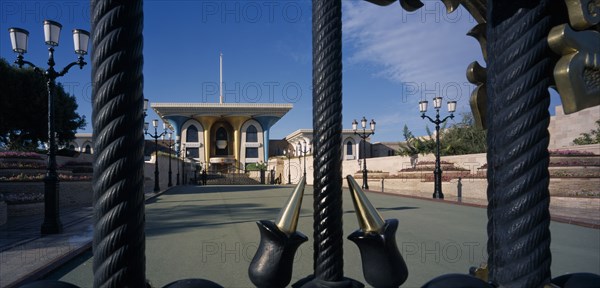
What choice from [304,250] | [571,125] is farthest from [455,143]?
[304,250]

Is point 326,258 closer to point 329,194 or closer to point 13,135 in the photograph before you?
point 329,194

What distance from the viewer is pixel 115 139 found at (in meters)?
1.00

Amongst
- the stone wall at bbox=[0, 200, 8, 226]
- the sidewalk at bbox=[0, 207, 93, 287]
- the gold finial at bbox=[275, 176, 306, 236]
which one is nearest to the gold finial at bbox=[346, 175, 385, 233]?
the gold finial at bbox=[275, 176, 306, 236]

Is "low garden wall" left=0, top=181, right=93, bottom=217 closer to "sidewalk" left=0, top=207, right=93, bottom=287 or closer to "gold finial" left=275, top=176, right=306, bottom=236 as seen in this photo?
"sidewalk" left=0, top=207, right=93, bottom=287

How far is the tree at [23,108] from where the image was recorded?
2481 centimetres

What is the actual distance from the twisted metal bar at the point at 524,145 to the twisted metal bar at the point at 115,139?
1.10 m

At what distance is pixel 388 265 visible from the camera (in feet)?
4.78

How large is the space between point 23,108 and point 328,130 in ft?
104

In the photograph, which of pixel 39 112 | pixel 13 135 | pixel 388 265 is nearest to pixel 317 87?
pixel 388 265

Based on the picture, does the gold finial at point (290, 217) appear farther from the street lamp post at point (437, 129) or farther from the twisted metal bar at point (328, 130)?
the street lamp post at point (437, 129)

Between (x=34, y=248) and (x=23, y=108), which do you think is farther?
(x=23, y=108)

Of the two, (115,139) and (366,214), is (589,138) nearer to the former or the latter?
(366,214)

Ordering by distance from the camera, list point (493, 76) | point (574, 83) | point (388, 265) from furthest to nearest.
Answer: point (388, 265) < point (493, 76) < point (574, 83)

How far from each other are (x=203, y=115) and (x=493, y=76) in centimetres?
5078
